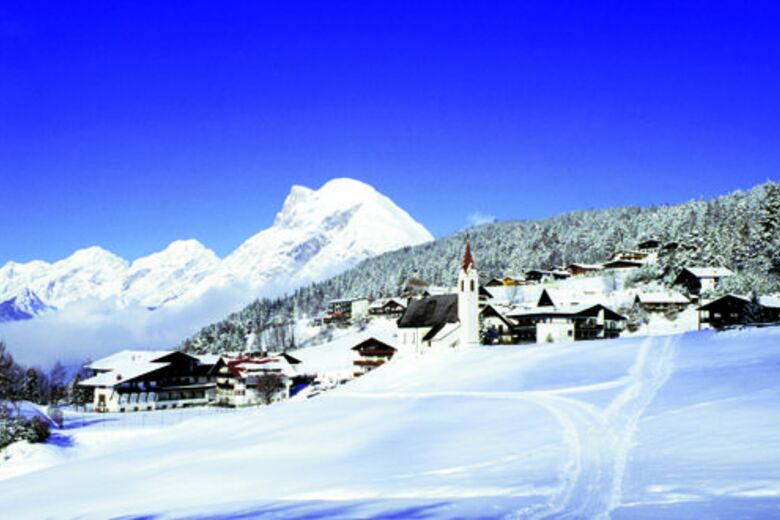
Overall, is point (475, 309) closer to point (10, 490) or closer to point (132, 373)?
point (132, 373)

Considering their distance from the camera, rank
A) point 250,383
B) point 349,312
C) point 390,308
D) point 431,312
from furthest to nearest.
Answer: point 349,312 → point 390,308 → point 250,383 → point 431,312

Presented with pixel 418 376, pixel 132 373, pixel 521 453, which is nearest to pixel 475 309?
pixel 418 376

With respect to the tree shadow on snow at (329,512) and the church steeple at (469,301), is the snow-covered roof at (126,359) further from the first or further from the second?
the tree shadow on snow at (329,512)

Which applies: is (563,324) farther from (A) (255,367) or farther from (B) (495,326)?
(A) (255,367)

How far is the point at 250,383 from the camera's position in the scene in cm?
7981

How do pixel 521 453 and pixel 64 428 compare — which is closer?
pixel 521 453

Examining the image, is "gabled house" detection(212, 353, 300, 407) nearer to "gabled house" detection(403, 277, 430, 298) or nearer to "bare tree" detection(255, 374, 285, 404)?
"bare tree" detection(255, 374, 285, 404)

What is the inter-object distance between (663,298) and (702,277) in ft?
19.4

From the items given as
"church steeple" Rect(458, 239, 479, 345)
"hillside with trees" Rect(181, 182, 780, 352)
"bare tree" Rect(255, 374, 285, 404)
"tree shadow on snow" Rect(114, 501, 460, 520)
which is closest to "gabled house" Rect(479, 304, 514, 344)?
"church steeple" Rect(458, 239, 479, 345)

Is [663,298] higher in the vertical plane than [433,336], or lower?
higher

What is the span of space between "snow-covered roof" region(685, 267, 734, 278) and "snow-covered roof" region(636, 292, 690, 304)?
3.88m

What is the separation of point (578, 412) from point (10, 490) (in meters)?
21.0

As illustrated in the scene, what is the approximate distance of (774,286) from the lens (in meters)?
80.4

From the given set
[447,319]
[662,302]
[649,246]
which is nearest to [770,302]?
[662,302]
